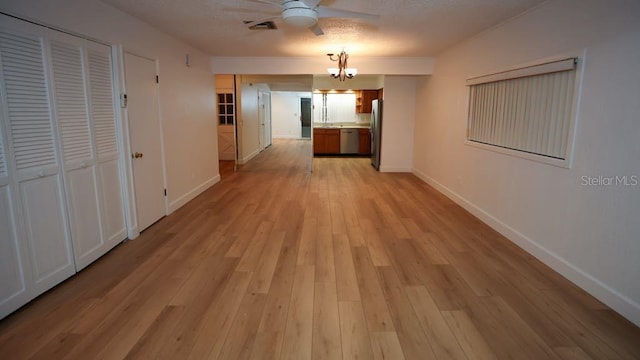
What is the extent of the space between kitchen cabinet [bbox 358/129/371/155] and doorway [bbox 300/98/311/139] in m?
6.36

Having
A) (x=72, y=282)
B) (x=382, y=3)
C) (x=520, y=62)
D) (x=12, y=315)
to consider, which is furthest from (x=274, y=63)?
(x=12, y=315)

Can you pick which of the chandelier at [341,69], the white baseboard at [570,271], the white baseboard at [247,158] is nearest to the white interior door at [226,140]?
the white baseboard at [247,158]

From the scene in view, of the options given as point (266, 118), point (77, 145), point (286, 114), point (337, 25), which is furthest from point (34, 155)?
point (286, 114)

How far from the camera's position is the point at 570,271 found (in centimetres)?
298

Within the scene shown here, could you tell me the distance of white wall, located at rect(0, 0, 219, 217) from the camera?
2.88 meters

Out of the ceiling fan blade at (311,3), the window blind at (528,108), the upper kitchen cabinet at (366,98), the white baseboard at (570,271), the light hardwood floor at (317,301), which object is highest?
the ceiling fan blade at (311,3)

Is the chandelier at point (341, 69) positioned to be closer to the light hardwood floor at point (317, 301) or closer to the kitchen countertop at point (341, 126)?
the light hardwood floor at point (317, 301)

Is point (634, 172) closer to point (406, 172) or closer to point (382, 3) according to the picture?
point (382, 3)

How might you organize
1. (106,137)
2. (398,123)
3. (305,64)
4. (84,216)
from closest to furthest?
1. (84,216)
2. (106,137)
3. (305,64)
4. (398,123)

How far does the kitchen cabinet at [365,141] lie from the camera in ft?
34.7

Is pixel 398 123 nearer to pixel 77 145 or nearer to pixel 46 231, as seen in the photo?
pixel 77 145

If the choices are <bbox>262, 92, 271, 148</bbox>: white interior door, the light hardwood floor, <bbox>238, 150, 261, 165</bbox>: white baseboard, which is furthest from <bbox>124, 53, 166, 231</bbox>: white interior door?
<bbox>262, 92, 271, 148</bbox>: white interior door

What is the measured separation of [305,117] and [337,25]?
42.5 ft

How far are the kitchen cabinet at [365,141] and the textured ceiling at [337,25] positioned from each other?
14.8 ft
